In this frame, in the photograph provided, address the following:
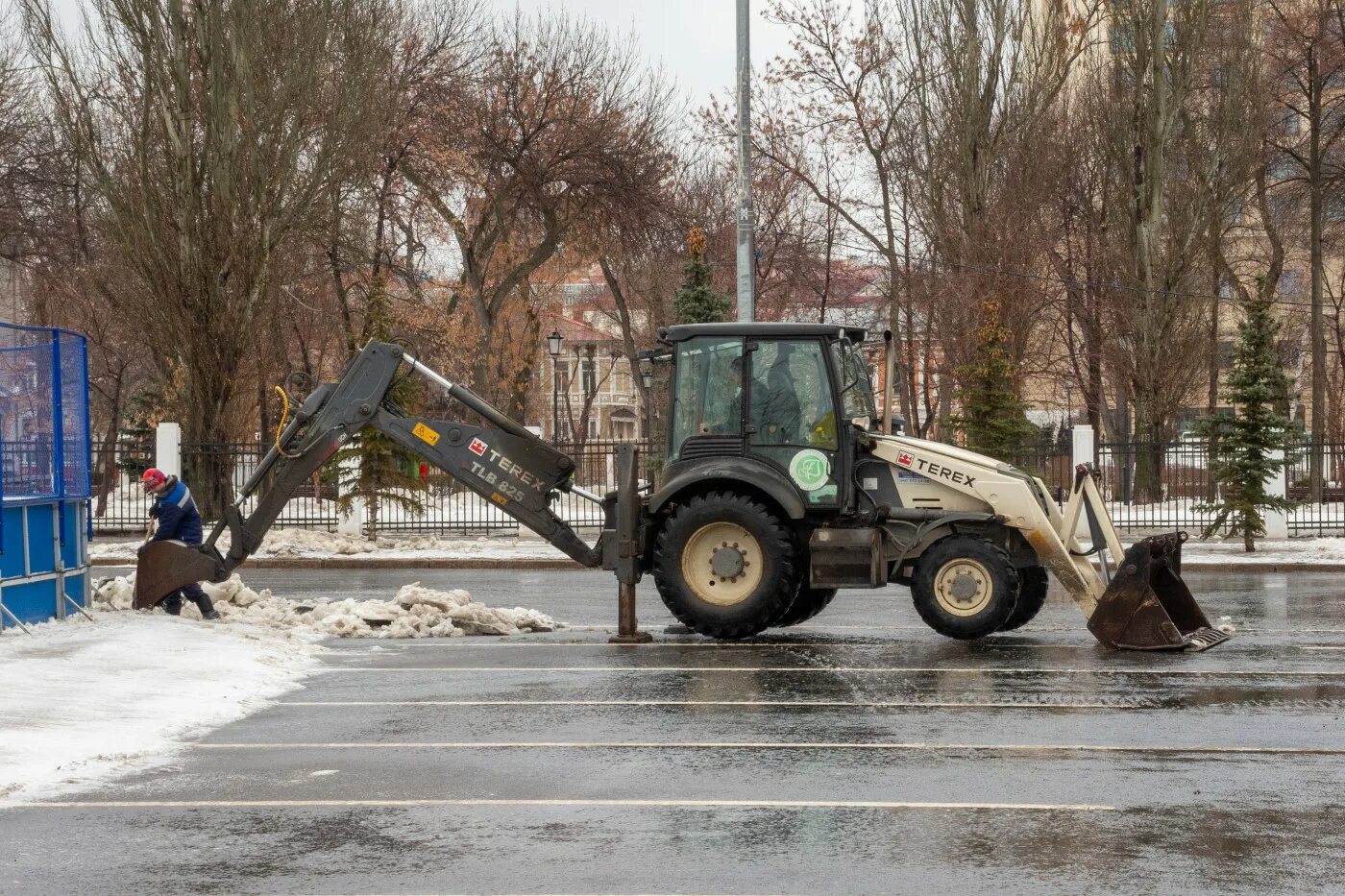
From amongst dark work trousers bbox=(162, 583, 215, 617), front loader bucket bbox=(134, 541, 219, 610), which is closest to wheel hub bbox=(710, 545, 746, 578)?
front loader bucket bbox=(134, 541, 219, 610)

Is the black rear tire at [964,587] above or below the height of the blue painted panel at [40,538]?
below

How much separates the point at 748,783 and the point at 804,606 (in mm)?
7833

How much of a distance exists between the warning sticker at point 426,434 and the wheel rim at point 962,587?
4837 millimetres

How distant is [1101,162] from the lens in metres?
43.5

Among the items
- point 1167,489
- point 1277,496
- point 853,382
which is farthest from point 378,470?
point 853,382

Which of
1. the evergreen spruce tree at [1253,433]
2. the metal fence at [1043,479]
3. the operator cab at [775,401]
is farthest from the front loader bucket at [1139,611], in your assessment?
the metal fence at [1043,479]

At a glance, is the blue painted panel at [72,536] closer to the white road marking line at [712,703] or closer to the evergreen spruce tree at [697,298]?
the white road marking line at [712,703]

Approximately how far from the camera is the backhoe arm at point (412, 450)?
1595 centimetres

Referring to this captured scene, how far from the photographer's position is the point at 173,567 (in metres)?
15.7

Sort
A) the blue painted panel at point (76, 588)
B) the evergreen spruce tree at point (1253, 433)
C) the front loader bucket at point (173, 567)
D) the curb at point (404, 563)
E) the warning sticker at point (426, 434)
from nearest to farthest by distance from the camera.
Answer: the front loader bucket at point (173, 567), the blue painted panel at point (76, 588), the warning sticker at point (426, 434), the curb at point (404, 563), the evergreen spruce tree at point (1253, 433)

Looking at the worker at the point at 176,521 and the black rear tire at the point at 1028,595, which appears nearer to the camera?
the black rear tire at the point at 1028,595

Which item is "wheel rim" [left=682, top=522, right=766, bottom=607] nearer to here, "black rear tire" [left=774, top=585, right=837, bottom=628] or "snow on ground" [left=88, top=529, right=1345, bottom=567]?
"black rear tire" [left=774, top=585, right=837, bottom=628]

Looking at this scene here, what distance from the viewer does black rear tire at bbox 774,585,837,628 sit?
16.4 meters

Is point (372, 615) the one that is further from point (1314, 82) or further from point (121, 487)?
point (1314, 82)
